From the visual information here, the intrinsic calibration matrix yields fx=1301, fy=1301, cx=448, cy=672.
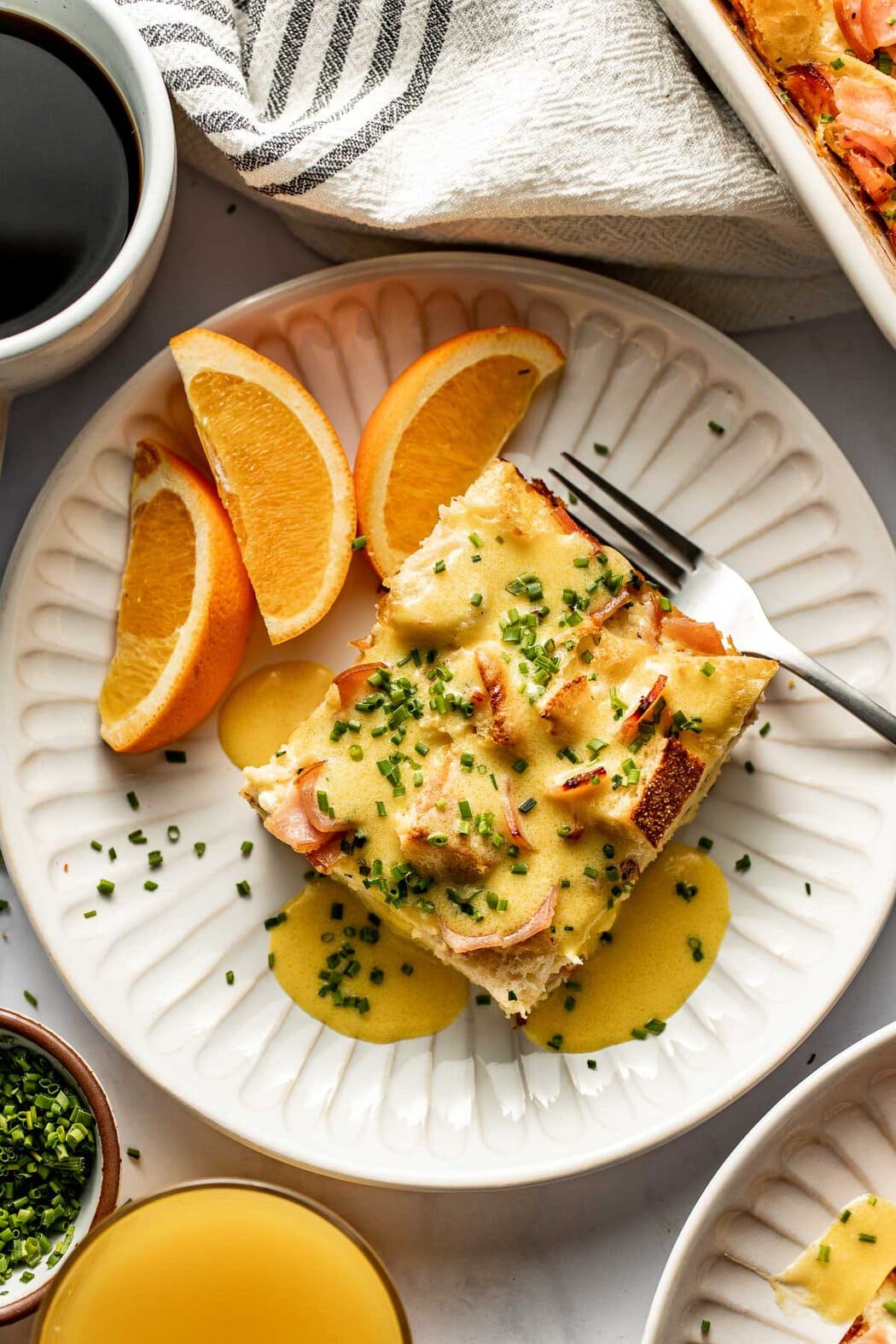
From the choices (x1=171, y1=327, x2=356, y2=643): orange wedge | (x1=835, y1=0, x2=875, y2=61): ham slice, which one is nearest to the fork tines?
(x1=171, y1=327, x2=356, y2=643): orange wedge

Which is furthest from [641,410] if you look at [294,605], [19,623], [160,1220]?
[160,1220]

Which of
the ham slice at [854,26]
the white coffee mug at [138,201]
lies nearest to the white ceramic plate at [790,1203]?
the ham slice at [854,26]

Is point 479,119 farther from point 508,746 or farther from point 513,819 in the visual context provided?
point 513,819

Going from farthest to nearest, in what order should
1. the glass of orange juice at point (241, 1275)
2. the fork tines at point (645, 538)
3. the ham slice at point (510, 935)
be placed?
the fork tines at point (645, 538)
the glass of orange juice at point (241, 1275)
the ham slice at point (510, 935)

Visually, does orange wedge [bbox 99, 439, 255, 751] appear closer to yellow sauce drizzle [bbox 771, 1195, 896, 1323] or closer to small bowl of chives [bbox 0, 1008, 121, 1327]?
small bowl of chives [bbox 0, 1008, 121, 1327]

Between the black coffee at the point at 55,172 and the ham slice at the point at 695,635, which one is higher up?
the black coffee at the point at 55,172

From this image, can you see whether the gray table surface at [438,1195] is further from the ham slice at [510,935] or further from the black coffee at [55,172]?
the ham slice at [510,935]
